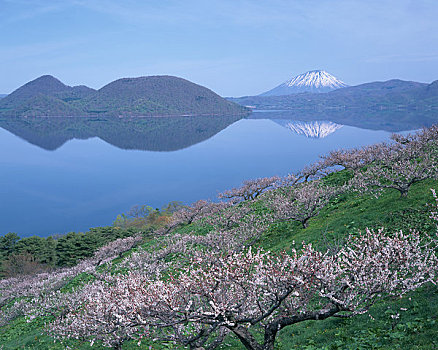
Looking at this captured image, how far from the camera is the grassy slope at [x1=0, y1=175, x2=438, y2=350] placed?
1090 cm

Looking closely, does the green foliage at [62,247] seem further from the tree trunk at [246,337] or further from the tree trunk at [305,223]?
the tree trunk at [246,337]

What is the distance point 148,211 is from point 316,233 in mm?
69674

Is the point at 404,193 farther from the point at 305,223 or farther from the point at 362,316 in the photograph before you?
the point at 362,316

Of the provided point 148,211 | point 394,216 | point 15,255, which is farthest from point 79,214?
point 394,216

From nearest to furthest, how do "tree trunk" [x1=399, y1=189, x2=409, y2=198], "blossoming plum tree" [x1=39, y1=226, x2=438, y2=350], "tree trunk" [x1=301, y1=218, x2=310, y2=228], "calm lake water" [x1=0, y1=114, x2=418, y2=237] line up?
"blossoming plum tree" [x1=39, y1=226, x2=438, y2=350] < "tree trunk" [x1=399, y1=189, x2=409, y2=198] < "tree trunk" [x1=301, y1=218, x2=310, y2=228] < "calm lake water" [x1=0, y1=114, x2=418, y2=237]

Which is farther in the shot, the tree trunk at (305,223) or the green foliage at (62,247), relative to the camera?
the green foliage at (62,247)

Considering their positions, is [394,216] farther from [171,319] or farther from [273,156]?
[273,156]

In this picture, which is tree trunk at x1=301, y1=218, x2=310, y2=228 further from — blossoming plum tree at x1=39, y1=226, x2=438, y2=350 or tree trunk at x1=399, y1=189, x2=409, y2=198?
blossoming plum tree at x1=39, y1=226, x2=438, y2=350

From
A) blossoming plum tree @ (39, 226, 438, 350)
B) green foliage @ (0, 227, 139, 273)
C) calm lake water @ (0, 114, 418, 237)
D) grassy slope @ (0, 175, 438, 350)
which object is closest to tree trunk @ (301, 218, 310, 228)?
grassy slope @ (0, 175, 438, 350)

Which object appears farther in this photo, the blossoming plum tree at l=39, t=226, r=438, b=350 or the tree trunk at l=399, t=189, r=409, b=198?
the tree trunk at l=399, t=189, r=409, b=198

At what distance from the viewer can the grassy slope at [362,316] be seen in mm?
10898

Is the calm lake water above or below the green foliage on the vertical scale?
above

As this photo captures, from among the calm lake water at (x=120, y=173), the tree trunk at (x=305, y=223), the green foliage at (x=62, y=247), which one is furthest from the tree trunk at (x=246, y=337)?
the calm lake water at (x=120, y=173)

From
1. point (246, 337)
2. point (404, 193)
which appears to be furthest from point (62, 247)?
point (404, 193)
